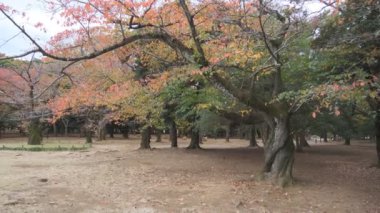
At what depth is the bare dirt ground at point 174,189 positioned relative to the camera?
9.47 m

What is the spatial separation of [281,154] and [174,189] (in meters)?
3.33

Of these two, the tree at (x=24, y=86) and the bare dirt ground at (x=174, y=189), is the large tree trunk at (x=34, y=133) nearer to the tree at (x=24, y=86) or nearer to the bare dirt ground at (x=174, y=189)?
the tree at (x=24, y=86)

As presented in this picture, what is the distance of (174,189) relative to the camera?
11.7m

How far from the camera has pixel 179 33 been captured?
11.1 m

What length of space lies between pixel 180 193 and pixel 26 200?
3.87 metres

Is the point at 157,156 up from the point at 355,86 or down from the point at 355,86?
down

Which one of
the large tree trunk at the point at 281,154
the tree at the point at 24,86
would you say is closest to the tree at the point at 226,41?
the large tree trunk at the point at 281,154

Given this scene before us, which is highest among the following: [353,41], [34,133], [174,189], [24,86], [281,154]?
[24,86]

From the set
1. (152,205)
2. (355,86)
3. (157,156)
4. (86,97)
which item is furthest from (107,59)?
(355,86)

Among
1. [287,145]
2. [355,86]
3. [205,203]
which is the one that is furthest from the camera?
[287,145]

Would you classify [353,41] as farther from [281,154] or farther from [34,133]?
[34,133]

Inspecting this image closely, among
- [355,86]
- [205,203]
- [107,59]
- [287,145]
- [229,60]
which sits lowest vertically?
[205,203]

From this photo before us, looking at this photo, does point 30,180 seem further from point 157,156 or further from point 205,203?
point 157,156

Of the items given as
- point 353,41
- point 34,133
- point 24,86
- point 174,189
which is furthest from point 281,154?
point 24,86
